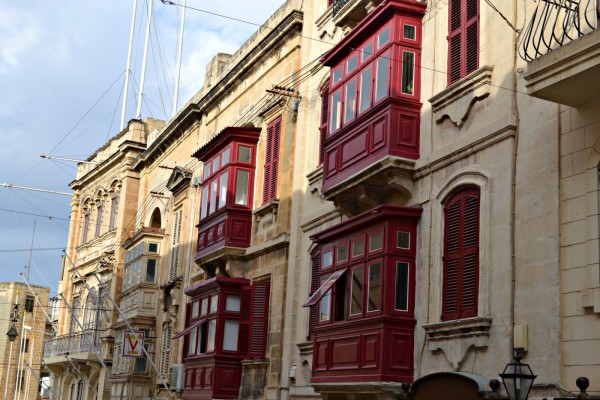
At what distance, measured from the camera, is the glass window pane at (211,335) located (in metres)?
23.6

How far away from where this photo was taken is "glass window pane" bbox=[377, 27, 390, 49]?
56.9 feet

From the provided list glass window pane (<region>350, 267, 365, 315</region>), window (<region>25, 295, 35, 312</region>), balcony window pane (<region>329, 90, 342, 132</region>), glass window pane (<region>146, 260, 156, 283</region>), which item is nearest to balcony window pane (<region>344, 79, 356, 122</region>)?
balcony window pane (<region>329, 90, 342, 132</region>)

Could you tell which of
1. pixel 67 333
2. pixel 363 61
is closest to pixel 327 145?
pixel 363 61

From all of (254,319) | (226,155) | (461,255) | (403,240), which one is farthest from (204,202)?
(461,255)

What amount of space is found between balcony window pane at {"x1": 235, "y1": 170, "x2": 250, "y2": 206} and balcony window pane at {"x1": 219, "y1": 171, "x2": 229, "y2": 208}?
14.7 inches

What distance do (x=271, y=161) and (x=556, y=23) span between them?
1158 cm

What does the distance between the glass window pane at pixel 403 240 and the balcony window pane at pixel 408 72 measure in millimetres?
2599

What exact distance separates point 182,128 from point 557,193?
801 inches

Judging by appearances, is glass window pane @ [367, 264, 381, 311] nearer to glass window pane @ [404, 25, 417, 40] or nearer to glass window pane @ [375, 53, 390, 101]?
glass window pane @ [375, 53, 390, 101]

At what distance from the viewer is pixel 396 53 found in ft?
55.9

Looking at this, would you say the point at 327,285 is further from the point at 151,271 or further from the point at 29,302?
the point at 29,302

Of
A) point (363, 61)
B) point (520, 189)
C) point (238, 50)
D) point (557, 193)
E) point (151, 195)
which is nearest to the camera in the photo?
point (557, 193)

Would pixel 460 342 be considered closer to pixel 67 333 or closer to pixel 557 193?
pixel 557 193

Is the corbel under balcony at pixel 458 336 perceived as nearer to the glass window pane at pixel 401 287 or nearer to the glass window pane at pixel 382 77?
the glass window pane at pixel 401 287
